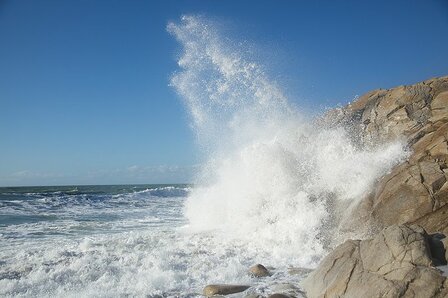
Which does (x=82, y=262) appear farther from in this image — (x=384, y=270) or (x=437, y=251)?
(x=437, y=251)

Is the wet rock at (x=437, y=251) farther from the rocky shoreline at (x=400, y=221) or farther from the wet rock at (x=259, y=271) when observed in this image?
the wet rock at (x=259, y=271)

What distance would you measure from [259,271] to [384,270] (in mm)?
2671

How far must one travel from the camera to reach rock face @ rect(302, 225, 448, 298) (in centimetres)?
468

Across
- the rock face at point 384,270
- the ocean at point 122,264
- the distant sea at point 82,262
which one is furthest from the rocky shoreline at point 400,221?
the distant sea at point 82,262

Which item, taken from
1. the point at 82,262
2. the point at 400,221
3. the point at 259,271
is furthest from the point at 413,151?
the point at 82,262

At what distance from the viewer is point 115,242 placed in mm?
10344

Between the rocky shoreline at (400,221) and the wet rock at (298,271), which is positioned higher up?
the rocky shoreline at (400,221)

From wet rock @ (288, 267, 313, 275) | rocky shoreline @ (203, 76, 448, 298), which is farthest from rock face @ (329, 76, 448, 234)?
wet rock @ (288, 267, 313, 275)

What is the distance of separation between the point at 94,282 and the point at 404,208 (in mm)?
6110

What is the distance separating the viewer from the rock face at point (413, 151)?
740 cm

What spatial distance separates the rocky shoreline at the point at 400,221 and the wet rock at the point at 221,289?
0.6 inches

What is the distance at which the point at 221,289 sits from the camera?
6.28 metres

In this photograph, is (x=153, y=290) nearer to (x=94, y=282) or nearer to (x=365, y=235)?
(x=94, y=282)

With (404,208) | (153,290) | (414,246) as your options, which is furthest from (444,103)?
(153,290)
